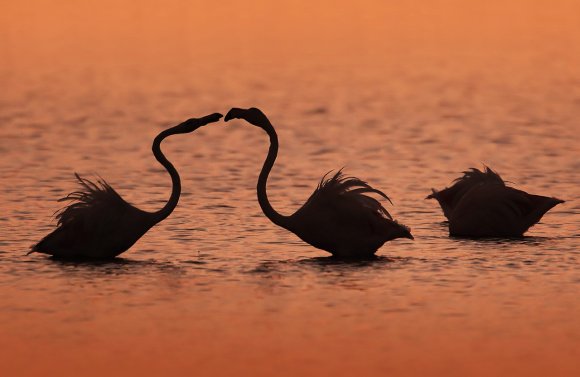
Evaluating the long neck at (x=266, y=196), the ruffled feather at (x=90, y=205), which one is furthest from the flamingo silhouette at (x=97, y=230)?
the long neck at (x=266, y=196)

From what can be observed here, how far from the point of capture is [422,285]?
45.1 ft

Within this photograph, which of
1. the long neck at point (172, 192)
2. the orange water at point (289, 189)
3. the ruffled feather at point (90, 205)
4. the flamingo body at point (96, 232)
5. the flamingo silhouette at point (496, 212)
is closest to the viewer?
the orange water at point (289, 189)

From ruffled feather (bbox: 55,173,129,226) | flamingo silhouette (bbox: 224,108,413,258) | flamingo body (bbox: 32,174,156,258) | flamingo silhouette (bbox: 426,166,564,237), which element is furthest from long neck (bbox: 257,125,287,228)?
flamingo silhouette (bbox: 426,166,564,237)

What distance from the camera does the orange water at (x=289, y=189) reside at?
1175 centimetres

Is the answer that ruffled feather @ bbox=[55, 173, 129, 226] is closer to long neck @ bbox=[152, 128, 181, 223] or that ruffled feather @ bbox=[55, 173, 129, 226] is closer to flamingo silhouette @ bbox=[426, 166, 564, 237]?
long neck @ bbox=[152, 128, 181, 223]

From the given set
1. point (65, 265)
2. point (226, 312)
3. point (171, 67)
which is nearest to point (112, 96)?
point (171, 67)

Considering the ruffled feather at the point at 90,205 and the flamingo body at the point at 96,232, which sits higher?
the ruffled feather at the point at 90,205

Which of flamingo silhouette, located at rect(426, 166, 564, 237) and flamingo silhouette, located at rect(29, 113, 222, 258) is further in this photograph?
A: flamingo silhouette, located at rect(426, 166, 564, 237)

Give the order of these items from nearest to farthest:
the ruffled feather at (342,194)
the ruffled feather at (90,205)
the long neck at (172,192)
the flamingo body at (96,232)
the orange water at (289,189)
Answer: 1. the orange water at (289,189)
2. the flamingo body at (96,232)
3. the ruffled feather at (90,205)
4. the long neck at (172,192)
5. the ruffled feather at (342,194)

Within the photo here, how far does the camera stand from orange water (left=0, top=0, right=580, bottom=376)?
11.8 metres

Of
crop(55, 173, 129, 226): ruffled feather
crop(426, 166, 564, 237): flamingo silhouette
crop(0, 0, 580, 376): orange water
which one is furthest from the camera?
crop(426, 166, 564, 237): flamingo silhouette

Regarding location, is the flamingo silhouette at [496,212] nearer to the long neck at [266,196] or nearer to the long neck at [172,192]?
the long neck at [266,196]

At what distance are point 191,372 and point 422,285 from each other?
11.0ft

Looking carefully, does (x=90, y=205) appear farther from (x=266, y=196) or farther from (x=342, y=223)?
(x=342, y=223)
